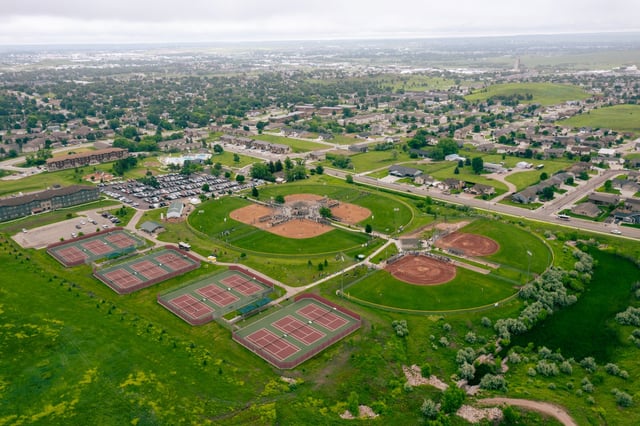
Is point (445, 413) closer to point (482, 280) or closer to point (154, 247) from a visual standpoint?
point (482, 280)

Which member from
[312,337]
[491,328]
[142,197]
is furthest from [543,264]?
[142,197]

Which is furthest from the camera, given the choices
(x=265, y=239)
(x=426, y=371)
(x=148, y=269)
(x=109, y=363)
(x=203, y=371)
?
(x=265, y=239)

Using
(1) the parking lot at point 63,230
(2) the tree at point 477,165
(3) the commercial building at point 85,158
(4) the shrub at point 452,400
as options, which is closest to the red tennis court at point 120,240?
(1) the parking lot at point 63,230

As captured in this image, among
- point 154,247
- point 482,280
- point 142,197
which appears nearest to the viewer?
point 482,280

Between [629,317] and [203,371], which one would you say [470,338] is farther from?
[203,371]

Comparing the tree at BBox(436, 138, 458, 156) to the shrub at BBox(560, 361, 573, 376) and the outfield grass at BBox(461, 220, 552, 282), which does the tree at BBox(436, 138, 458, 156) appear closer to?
the outfield grass at BBox(461, 220, 552, 282)

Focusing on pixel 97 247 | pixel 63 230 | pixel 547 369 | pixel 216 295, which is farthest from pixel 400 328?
pixel 63 230

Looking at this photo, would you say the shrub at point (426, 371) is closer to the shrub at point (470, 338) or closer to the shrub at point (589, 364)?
the shrub at point (470, 338)

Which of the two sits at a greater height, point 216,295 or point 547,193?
point 547,193
